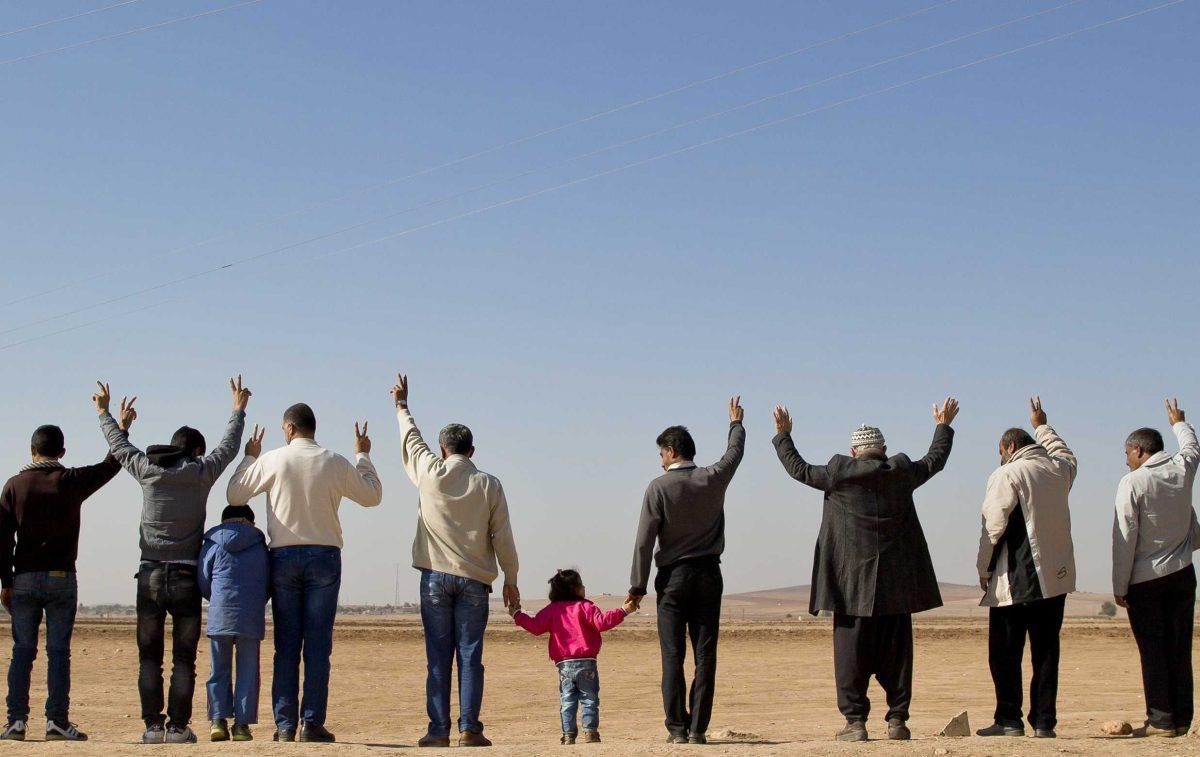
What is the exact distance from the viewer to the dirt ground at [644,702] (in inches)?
313

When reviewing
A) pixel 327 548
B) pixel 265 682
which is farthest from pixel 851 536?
pixel 265 682

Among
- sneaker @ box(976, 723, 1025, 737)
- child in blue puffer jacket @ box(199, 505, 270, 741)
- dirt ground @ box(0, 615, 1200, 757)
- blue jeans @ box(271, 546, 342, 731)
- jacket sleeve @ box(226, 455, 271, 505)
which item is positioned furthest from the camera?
sneaker @ box(976, 723, 1025, 737)

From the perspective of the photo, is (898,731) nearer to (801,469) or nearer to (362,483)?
(801,469)

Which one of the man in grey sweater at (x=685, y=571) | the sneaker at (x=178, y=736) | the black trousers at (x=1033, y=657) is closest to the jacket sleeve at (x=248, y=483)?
the sneaker at (x=178, y=736)

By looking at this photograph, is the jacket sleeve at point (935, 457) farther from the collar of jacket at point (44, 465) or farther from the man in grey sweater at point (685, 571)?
the collar of jacket at point (44, 465)

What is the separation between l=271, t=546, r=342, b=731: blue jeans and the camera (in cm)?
841

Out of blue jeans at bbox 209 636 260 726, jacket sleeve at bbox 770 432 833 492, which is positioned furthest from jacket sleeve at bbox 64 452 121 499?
jacket sleeve at bbox 770 432 833 492

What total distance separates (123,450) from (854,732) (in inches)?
212

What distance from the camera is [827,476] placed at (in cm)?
877

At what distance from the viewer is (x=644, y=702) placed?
17.3m

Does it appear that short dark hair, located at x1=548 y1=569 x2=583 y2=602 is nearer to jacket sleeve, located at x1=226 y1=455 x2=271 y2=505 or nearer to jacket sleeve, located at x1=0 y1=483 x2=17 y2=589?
jacket sleeve, located at x1=226 y1=455 x2=271 y2=505

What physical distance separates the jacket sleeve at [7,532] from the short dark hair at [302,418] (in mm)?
1986

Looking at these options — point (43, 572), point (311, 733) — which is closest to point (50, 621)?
point (43, 572)

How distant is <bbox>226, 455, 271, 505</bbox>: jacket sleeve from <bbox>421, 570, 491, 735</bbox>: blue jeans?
4.12ft
